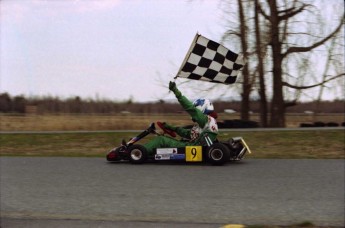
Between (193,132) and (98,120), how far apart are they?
10.5m

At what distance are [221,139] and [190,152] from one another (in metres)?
4.11

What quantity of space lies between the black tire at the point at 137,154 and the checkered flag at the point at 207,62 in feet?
5.03

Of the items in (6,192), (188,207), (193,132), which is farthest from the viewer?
(193,132)

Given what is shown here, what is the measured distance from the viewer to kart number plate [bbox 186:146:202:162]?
8023 mm

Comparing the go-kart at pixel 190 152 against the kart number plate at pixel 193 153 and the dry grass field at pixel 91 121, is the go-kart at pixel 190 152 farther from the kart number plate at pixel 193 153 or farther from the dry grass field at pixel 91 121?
the dry grass field at pixel 91 121

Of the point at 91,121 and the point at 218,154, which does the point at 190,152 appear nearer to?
the point at 218,154

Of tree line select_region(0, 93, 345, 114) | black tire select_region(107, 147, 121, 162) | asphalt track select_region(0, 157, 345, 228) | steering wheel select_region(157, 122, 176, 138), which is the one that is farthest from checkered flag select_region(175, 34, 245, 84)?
tree line select_region(0, 93, 345, 114)

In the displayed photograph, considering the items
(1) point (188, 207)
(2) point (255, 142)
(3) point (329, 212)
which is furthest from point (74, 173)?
(2) point (255, 142)

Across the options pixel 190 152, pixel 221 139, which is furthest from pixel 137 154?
pixel 221 139

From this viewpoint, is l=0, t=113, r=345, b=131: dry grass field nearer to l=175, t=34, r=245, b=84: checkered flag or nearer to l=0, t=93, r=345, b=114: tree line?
l=0, t=93, r=345, b=114: tree line

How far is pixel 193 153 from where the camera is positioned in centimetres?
805

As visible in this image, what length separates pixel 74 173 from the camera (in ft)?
23.7

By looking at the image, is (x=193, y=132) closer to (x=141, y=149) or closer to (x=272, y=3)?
(x=141, y=149)

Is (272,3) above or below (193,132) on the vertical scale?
above
